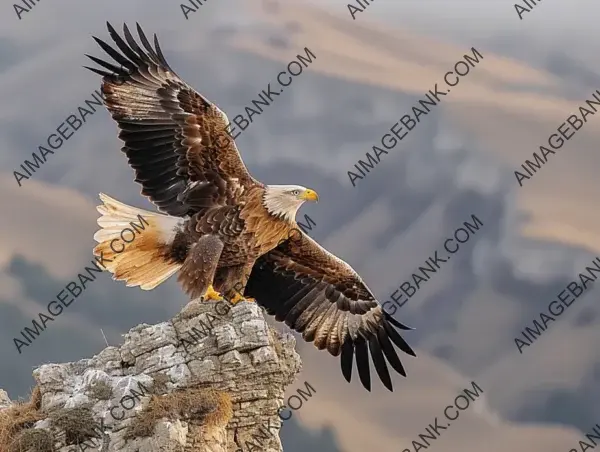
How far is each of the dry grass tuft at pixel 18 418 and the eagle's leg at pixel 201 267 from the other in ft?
7.48

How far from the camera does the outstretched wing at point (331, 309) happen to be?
48.4ft

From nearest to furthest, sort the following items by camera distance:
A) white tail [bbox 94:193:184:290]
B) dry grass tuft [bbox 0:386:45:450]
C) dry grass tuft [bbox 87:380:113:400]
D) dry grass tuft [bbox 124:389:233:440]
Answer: dry grass tuft [bbox 124:389:233:440] → dry grass tuft [bbox 87:380:113:400] → dry grass tuft [bbox 0:386:45:450] → white tail [bbox 94:193:184:290]

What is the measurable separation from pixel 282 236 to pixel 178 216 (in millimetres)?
1441

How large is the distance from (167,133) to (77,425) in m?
4.10

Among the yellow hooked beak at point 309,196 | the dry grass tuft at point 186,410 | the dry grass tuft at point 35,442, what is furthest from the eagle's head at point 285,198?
the dry grass tuft at point 35,442

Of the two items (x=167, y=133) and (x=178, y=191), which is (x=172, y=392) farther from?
(x=167, y=133)

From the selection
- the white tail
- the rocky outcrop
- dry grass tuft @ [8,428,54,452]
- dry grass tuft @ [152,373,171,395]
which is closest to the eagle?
the white tail

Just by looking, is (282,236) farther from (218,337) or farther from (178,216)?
(218,337)

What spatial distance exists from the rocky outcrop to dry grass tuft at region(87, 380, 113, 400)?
12mm

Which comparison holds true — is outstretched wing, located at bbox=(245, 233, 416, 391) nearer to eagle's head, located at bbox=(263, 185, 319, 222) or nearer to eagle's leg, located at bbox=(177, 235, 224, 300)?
eagle's head, located at bbox=(263, 185, 319, 222)

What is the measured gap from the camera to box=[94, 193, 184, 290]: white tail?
12.9 metres

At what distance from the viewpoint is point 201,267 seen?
40.8 ft

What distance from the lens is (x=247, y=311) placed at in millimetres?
11719

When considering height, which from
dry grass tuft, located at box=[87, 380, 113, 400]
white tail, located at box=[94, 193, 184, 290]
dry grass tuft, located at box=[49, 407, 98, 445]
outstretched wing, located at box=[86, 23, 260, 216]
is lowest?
dry grass tuft, located at box=[49, 407, 98, 445]
